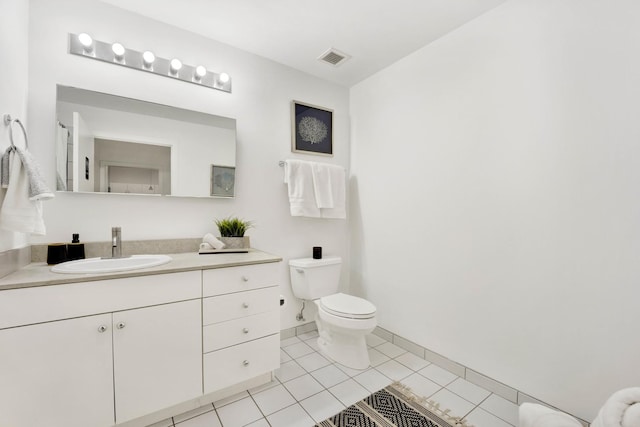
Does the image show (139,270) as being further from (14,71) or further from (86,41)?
(86,41)

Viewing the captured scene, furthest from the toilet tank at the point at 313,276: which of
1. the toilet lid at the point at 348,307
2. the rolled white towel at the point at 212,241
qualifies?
the rolled white towel at the point at 212,241

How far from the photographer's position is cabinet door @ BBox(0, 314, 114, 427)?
1088 millimetres

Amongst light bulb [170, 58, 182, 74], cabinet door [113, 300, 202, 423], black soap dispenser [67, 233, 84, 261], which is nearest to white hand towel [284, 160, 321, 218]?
light bulb [170, 58, 182, 74]

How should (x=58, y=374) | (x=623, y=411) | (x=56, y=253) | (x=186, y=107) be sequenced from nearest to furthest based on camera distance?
1. (x=623, y=411)
2. (x=58, y=374)
3. (x=56, y=253)
4. (x=186, y=107)

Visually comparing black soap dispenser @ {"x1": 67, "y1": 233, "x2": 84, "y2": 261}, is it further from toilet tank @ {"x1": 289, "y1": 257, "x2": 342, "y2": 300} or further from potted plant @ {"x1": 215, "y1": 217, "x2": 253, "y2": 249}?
toilet tank @ {"x1": 289, "y1": 257, "x2": 342, "y2": 300}

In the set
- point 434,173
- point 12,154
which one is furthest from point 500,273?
point 12,154

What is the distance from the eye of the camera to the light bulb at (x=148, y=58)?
5.83 feet

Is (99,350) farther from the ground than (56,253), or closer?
closer

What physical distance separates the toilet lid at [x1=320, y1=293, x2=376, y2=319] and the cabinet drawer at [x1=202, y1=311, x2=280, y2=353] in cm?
40

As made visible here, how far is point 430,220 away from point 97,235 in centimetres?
219

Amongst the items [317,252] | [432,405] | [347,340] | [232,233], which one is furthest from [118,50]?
[432,405]

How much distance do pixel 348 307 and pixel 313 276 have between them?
45 cm

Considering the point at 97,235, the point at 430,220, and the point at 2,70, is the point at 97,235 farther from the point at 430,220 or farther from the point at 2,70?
the point at 430,220

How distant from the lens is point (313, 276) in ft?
7.55
